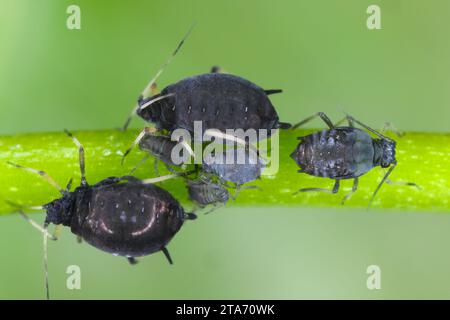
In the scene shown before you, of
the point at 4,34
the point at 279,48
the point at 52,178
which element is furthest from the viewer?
the point at 279,48

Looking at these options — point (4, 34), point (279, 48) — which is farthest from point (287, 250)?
point (4, 34)

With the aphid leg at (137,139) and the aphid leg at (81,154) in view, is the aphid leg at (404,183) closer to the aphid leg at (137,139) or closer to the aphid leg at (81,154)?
the aphid leg at (137,139)

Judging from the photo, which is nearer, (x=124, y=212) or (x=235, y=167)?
(x=124, y=212)

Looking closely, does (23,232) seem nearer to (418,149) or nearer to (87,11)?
(87,11)

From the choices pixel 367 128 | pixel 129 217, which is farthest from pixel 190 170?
pixel 367 128

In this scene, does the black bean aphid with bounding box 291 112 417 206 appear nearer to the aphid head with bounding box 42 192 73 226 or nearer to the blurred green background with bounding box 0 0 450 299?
the blurred green background with bounding box 0 0 450 299

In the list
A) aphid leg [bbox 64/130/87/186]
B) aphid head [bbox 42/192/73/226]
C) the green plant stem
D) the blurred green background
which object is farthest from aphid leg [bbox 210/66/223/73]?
aphid head [bbox 42/192/73/226]

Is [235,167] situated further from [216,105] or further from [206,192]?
[216,105]
